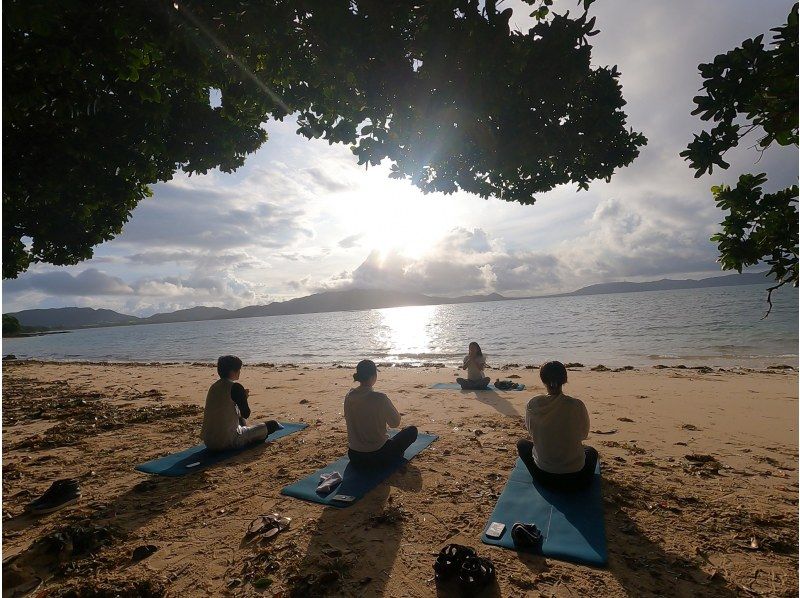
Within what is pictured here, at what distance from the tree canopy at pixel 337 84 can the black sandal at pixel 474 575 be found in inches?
196

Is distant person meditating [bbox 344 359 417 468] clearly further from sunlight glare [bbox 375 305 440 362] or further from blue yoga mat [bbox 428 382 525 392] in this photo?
Answer: sunlight glare [bbox 375 305 440 362]

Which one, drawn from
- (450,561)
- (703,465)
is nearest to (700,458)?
(703,465)

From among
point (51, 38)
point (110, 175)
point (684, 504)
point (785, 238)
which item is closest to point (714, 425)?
point (684, 504)

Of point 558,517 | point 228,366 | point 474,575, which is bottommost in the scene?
point 558,517

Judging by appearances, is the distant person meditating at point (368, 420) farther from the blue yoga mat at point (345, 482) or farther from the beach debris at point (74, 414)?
the beach debris at point (74, 414)

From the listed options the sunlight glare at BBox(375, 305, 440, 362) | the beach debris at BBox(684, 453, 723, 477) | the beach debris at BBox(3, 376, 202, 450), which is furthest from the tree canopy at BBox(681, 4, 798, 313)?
the sunlight glare at BBox(375, 305, 440, 362)

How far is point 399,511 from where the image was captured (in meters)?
5.02

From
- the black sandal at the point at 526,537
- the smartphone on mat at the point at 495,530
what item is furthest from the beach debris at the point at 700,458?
the smartphone on mat at the point at 495,530

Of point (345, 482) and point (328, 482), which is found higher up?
point (328, 482)

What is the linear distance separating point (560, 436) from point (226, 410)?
5.73 metres

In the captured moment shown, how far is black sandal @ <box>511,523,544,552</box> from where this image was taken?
4176 mm

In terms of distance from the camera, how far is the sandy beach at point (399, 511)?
3.74 meters

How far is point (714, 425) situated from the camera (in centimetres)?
859

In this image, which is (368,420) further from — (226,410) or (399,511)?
(226,410)
